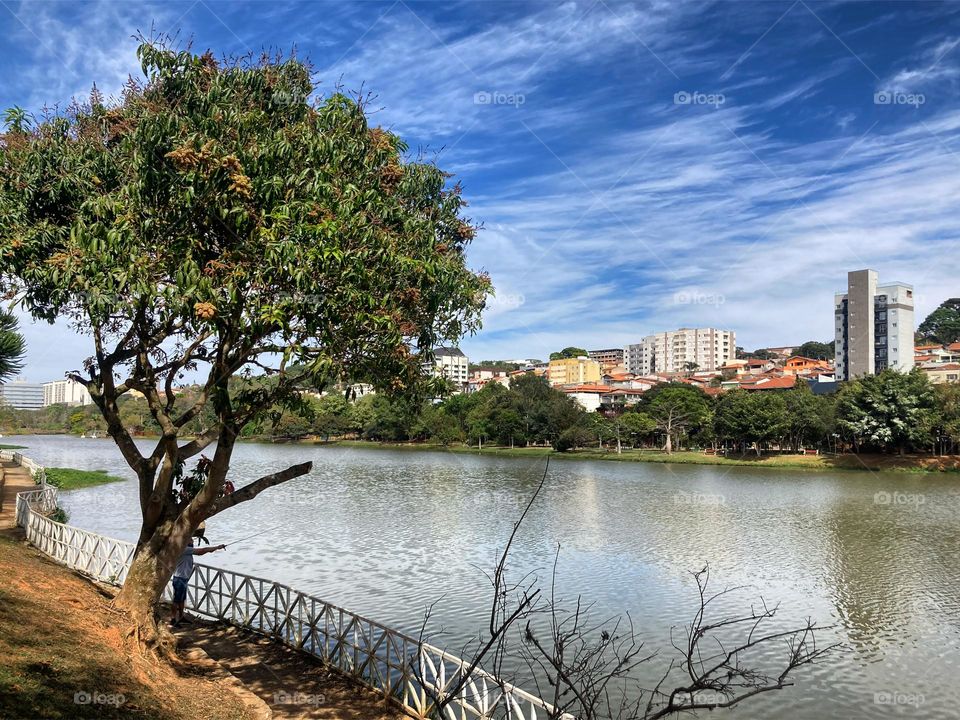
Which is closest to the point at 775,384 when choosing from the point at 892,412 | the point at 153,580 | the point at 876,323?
the point at 876,323

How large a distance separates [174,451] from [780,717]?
38.0 feet

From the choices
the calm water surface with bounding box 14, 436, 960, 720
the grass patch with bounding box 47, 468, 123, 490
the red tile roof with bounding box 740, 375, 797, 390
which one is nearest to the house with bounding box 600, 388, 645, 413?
the red tile roof with bounding box 740, 375, 797, 390

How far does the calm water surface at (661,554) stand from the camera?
1552 cm

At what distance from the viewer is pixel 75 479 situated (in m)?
45.7

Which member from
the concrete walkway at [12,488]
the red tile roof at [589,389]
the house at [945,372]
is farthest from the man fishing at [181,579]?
the house at [945,372]

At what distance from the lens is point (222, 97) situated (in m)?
10.4

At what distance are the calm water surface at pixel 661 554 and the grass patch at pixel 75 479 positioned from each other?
1.86 metres

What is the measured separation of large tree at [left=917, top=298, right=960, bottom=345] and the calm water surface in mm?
143501

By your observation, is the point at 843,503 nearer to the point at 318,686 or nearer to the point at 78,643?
the point at 318,686

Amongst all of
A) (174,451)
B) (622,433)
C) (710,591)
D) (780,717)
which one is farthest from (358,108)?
(622,433)

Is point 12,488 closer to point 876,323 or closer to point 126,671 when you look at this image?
point 126,671

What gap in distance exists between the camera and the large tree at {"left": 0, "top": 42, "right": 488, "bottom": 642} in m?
8.93

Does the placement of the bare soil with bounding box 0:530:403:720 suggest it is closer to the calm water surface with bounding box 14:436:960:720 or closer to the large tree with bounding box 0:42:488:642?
the large tree with bounding box 0:42:488:642

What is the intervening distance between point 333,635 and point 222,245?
691 centimetres
